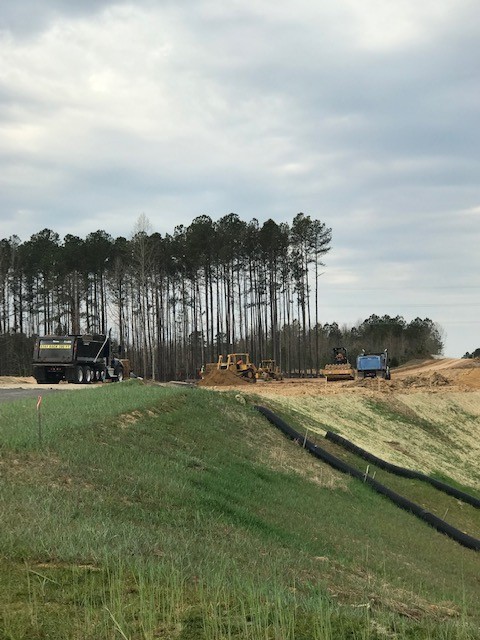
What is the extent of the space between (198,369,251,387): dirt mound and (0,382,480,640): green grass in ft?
86.0

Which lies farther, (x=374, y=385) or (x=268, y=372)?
(x=268, y=372)

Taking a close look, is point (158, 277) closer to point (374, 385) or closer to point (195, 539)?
point (374, 385)

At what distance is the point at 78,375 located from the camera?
42.1 metres

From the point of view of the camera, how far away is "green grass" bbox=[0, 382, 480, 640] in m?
5.41

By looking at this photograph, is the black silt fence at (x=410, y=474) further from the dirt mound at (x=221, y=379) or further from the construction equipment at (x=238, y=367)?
the construction equipment at (x=238, y=367)

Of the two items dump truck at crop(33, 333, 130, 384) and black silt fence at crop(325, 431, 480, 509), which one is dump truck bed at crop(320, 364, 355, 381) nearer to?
dump truck at crop(33, 333, 130, 384)

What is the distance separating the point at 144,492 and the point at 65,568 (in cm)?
489

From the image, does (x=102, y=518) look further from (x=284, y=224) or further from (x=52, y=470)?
(x=284, y=224)

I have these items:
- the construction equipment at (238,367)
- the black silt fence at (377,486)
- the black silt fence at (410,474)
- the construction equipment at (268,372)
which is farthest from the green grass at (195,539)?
the construction equipment at (268,372)

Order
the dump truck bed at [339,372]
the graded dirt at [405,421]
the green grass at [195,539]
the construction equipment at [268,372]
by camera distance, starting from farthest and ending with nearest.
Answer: the construction equipment at [268,372], the dump truck bed at [339,372], the graded dirt at [405,421], the green grass at [195,539]

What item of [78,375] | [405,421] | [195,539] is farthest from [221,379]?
[195,539]

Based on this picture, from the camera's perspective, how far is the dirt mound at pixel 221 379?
48.0 meters

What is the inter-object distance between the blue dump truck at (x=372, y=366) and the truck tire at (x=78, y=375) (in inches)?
884

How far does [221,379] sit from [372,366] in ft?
43.3
